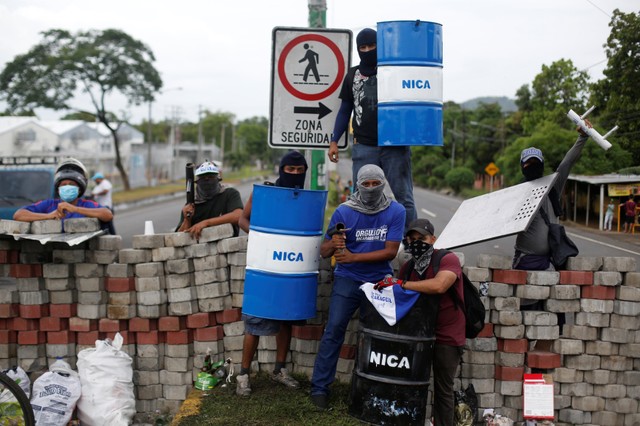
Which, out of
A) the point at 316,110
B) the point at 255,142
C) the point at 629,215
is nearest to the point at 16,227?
the point at 316,110

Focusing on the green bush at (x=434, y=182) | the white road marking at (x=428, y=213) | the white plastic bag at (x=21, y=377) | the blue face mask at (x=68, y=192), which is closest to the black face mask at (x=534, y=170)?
the blue face mask at (x=68, y=192)

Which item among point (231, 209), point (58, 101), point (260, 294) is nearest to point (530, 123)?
point (231, 209)

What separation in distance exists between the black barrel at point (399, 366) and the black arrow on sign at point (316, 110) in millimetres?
2139

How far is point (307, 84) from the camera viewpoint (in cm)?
630

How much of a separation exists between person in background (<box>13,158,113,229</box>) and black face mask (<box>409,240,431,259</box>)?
111 inches

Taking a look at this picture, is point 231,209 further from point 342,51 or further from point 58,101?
point 58,101

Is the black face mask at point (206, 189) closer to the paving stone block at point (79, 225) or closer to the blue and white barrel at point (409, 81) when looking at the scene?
the paving stone block at point (79, 225)

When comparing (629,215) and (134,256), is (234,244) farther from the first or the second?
(629,215)

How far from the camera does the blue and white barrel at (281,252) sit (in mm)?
5422

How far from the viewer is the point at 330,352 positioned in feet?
17.4

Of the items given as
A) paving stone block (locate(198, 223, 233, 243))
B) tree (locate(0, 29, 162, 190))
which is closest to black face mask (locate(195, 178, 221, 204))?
paving stone block (locate(198, 223, 233, 243))

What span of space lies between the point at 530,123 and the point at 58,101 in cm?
4137

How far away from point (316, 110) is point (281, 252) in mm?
1548

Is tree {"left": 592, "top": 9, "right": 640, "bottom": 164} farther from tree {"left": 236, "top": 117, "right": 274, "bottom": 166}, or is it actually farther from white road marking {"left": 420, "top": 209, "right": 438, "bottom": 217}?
tree {"left": 236, "top": 117, "right": 274, "bottom": 166}
